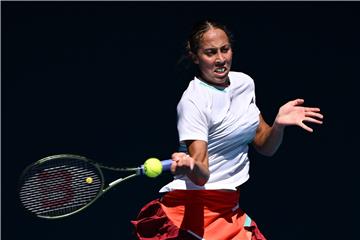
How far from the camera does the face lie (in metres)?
5.29

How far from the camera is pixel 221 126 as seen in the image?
524cm

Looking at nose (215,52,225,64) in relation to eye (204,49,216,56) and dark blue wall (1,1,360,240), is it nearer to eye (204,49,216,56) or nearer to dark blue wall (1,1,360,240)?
eye (204,49,216,56)

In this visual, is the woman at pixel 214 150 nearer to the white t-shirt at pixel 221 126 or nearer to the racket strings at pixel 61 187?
the white t-shirt at pixel 221 126

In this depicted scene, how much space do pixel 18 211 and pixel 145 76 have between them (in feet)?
3.22

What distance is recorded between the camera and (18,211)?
685 centimetres

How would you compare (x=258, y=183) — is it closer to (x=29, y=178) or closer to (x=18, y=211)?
(x=18, y=211)

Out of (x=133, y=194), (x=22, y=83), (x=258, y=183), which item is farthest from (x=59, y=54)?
(x=258, y=183)

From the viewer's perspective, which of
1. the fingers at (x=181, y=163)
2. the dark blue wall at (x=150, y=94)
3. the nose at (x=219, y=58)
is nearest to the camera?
the fingers at (x=181, y=163)

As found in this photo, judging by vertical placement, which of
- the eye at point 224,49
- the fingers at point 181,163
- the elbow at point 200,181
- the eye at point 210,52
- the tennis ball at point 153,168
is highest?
the eye at point 224,49

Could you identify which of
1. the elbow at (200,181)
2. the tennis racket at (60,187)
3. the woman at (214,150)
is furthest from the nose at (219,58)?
the tennis racket at (60,187)

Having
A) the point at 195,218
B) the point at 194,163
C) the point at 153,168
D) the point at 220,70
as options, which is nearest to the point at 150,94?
the point at 220,70

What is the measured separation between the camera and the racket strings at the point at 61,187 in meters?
5.23

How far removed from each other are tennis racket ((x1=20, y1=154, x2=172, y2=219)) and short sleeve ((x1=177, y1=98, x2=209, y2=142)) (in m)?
0.39

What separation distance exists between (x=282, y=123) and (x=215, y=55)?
0.40 meters
